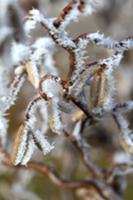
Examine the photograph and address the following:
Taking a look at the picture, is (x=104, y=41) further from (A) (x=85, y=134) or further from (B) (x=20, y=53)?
(A) (x=85, y=134)

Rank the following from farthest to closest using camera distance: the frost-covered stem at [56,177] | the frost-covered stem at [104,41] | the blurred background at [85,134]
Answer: the blurred background at [85,134]
the frost-covered stem at [56,177]
the frost-covered stem at [104,41]

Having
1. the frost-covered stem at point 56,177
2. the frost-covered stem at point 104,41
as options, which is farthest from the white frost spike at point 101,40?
the frost-covered stem at point 56,177

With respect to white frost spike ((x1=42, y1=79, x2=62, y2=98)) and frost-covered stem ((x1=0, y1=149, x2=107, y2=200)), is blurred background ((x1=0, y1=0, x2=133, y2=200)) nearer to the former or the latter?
frost-covered stem ((x1=0, y1=149, x2=107, y2=200))

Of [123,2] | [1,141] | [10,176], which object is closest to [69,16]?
[1,141]

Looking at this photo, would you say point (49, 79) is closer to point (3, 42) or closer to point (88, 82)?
point (88, 82)

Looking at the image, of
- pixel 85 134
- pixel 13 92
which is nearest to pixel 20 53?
pixel 13 92

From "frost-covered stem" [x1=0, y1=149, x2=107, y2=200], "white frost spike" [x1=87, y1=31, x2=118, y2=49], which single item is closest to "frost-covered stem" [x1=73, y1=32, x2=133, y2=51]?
"white frost spike" [x1=87, y1=31, x2=118, y2=49]

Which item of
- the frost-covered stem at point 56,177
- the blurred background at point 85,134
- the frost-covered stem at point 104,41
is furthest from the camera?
the blurred background at point 85,134

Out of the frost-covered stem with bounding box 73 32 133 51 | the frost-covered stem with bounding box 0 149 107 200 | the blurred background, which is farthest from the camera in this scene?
the blurred background

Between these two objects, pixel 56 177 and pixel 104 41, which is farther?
pixel 56 177

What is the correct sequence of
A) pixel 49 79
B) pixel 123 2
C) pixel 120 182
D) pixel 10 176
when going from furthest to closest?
pixel 10 176, pixel 123 2, pixel 120 182, pixel 49 79

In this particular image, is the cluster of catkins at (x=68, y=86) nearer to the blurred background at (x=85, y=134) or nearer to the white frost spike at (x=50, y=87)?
the white frost spike at (x=50, y=87)
